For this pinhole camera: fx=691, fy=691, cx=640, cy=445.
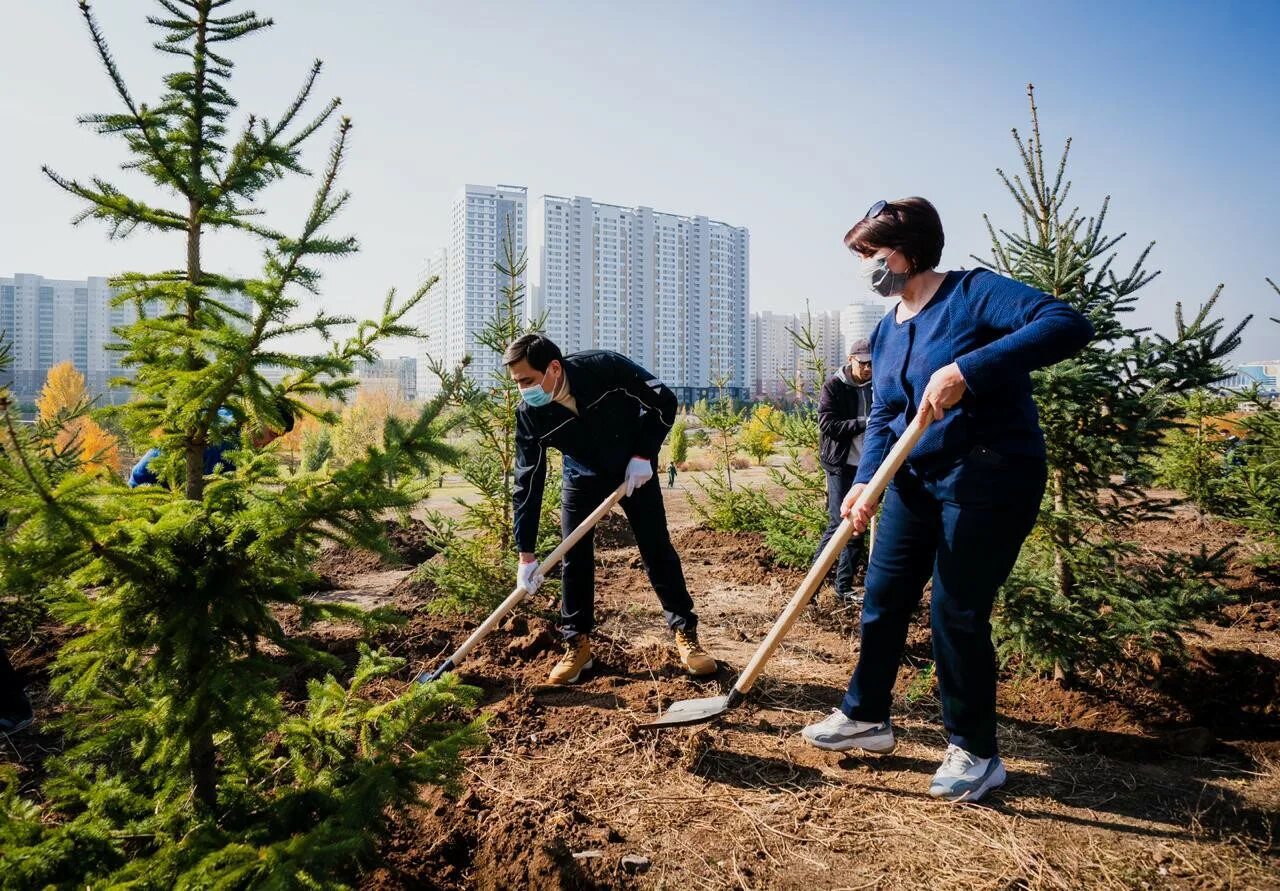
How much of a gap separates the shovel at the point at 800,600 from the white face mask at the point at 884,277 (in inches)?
19.4

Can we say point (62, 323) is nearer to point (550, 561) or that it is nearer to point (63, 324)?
point (63, 324)

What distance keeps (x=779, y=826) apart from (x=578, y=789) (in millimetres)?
750

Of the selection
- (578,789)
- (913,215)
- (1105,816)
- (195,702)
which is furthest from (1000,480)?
(195,702)

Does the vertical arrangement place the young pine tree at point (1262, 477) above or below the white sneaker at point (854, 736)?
above

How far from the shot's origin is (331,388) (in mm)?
2080

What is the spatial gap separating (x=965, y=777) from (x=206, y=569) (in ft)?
A: 8.17

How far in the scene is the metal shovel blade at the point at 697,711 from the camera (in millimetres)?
2744

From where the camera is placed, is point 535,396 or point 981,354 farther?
point 535,396

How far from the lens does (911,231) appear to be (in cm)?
244

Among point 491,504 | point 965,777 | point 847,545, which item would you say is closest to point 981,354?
point 965,777

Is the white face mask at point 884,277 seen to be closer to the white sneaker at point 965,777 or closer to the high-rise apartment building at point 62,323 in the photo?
the white sneaker at point 965,777

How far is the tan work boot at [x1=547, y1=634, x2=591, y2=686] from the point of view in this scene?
12.1 feet

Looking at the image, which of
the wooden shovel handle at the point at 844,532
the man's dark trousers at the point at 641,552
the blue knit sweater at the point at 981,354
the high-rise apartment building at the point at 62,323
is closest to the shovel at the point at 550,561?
the man's dark trousers at the point at 641,552

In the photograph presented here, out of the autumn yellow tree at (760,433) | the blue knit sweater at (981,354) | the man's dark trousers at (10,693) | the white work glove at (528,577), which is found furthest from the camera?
the autumn yellow tree at (760,433)
